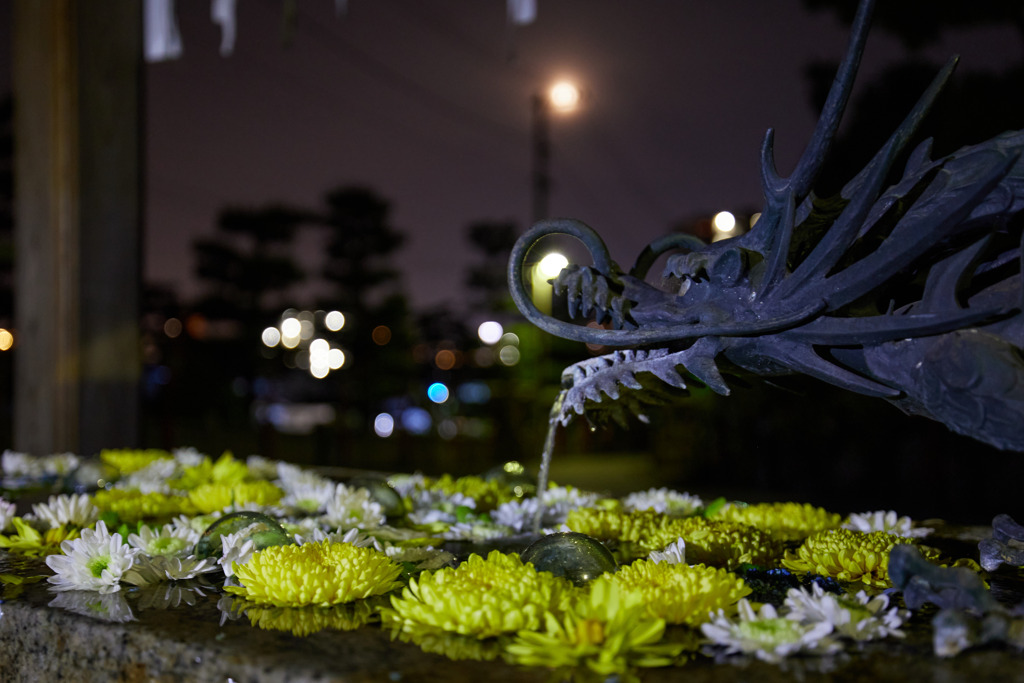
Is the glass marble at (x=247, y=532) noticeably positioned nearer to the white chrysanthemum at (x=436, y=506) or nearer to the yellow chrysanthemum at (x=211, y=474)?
the white chrysanthemum at (x=436, y=506)

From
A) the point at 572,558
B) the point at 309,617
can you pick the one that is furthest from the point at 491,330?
the point at 309,617

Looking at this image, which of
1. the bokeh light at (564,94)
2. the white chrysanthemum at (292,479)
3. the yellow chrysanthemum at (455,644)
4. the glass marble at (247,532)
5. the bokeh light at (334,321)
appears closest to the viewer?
the yellow chrysanthemum at (455,644)

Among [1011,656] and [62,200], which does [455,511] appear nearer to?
[1011,656]

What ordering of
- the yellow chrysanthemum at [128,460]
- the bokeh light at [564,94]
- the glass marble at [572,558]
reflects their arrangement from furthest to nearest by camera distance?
the bokeh light at [564,94] → the yellow chrysanthemum at [128,460] → the glass marble at [572,558]

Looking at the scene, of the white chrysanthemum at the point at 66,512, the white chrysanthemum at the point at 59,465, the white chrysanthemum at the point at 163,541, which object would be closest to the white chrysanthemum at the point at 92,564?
the white chrysanthemum at the point at 163,541

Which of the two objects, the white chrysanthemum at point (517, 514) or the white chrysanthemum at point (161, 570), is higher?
the white chrysanthemum at point (161, 570)

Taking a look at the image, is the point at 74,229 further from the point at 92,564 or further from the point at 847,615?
the point at 847,615
